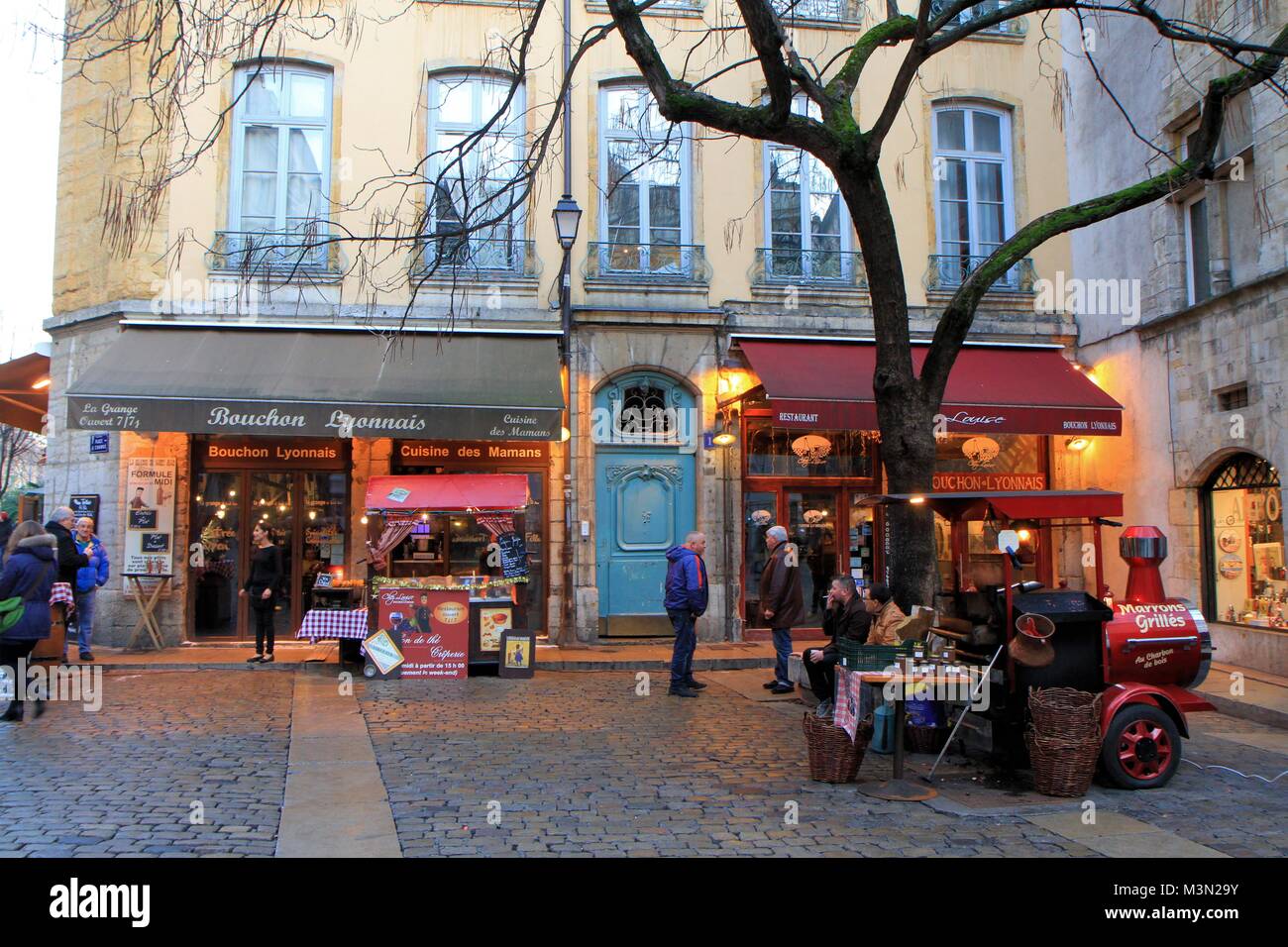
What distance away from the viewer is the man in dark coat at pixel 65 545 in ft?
34.1

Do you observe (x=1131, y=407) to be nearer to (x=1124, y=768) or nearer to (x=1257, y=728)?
(x=1257, y=728)

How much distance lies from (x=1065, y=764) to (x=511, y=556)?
6.83m

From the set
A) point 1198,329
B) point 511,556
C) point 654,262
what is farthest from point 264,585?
point 1198,329

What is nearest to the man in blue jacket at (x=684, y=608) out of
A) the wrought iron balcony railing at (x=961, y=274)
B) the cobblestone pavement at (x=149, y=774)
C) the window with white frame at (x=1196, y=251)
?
the cobblestone pavement at (x=149, y=774)

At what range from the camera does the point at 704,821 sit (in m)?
5.61

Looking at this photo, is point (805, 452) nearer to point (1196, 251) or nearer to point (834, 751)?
point (1196, 251)

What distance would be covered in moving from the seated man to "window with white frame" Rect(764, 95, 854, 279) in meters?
6.74

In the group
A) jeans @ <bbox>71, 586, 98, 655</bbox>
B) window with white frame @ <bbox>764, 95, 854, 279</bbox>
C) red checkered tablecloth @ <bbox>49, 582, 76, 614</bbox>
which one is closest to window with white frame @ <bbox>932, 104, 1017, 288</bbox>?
window with white frame @ <bbox>764, 95, 854, 279</bbox>

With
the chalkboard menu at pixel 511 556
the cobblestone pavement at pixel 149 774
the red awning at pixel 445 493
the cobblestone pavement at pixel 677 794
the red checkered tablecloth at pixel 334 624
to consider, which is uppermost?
the red awning at pixel 445 493

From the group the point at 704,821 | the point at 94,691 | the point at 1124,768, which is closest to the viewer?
the point at 704,821

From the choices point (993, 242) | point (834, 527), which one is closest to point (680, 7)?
point (993, 242)

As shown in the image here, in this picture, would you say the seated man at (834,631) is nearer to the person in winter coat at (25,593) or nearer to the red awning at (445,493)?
the red awning at (445,493)

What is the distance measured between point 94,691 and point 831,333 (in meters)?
10.0

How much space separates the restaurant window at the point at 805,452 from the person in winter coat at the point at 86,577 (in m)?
8.31
